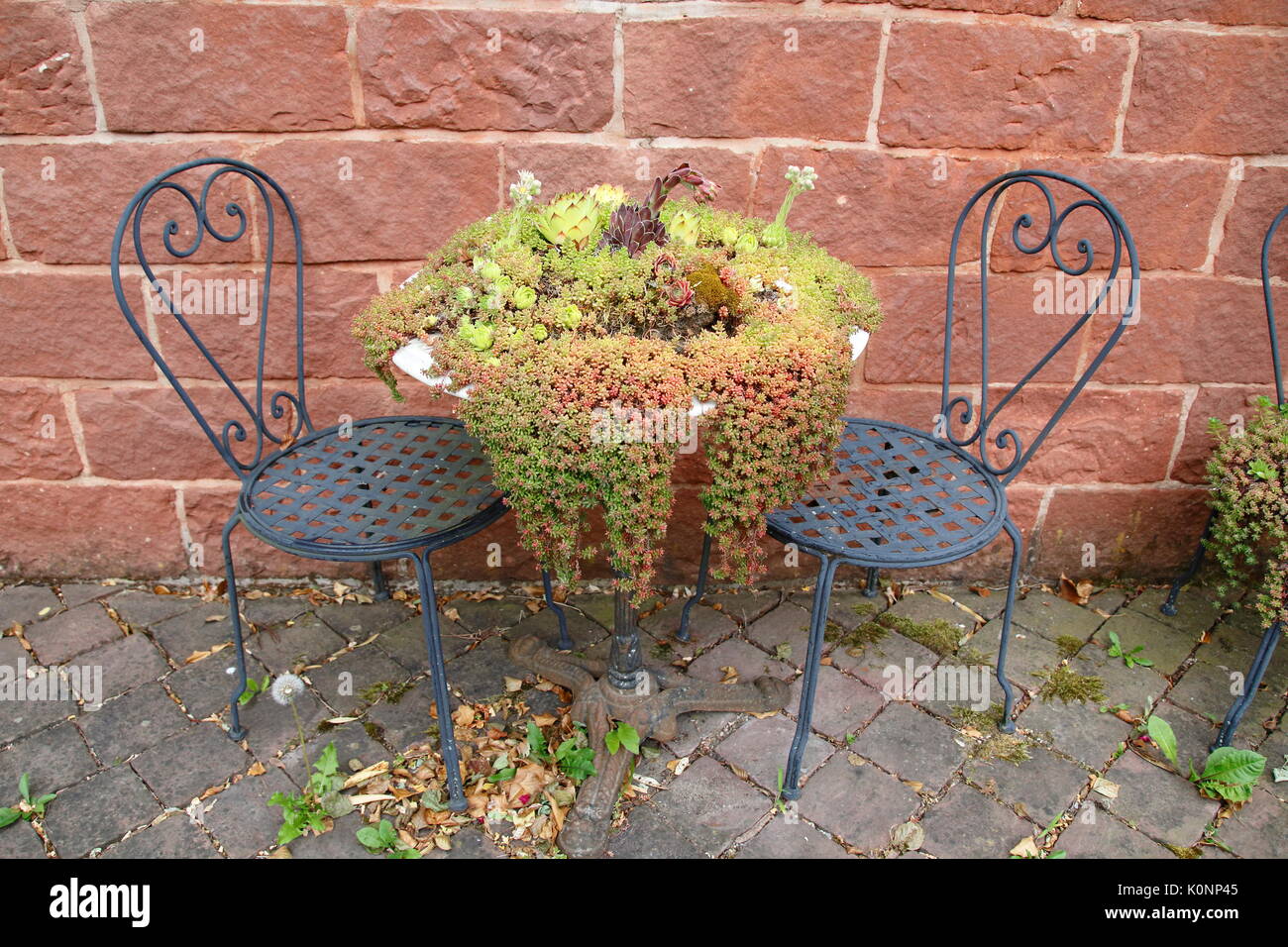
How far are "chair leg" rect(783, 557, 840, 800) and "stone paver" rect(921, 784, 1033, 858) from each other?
1.09ft

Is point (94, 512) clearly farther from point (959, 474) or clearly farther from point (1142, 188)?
point (1142, 188)

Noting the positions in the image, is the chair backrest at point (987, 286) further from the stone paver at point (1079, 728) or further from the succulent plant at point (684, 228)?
the succulent plant at point (684, 228)

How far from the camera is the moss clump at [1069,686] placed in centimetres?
257

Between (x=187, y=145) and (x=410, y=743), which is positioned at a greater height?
(x=187, y=145)

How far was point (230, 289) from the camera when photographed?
8.52 ft

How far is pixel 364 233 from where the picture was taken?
2.54 meters

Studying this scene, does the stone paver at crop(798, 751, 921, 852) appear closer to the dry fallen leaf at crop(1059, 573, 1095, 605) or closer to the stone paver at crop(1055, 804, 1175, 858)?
the stone paver at crop(1055, 804, 1175, 858)

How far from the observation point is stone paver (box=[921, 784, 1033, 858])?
2.11 m

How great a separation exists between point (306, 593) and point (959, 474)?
6.73 feet

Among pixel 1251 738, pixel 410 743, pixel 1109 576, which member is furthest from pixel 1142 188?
pixel 410 743

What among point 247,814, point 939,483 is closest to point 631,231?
point 939,483
